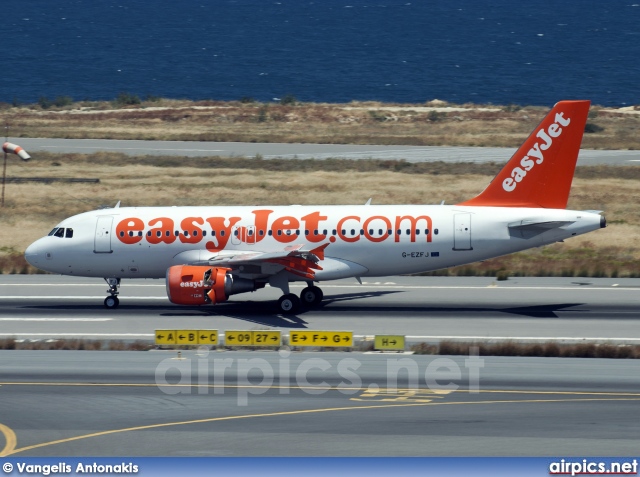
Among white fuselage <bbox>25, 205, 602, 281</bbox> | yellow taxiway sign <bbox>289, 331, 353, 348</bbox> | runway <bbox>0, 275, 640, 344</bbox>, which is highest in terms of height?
white fuselage <bbox>25, 205, 602, 281</bbox>

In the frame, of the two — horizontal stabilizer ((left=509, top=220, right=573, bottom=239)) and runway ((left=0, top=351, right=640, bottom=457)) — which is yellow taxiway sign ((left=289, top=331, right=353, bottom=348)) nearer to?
runway ((left=0, top=351, right=640, bottom=457))

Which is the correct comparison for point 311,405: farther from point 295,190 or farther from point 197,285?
point 295,190

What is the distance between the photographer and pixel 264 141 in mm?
91125

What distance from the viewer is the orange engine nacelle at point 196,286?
38.4 metres

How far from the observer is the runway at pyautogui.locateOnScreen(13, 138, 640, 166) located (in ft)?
266

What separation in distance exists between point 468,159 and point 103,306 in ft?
143

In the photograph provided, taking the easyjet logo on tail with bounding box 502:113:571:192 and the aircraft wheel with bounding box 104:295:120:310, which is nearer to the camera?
the easyjet logo on tail with bounding box 502:113:571:192

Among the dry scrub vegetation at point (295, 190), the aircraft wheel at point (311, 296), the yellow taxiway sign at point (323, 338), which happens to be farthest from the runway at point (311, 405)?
the dry scrub vegetation at point (295, 190)

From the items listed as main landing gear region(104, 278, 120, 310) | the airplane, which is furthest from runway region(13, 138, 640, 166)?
main landing gear region(104, 278, 120, 310)

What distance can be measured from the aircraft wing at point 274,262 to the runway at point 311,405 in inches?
248

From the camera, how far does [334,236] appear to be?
134ft

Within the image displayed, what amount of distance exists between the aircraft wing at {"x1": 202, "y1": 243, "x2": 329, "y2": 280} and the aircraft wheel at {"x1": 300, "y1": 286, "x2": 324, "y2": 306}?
166 centimetres

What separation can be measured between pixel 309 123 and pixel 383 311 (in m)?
66.5

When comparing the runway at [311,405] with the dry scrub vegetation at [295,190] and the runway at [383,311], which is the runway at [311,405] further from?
the dry scrub vegetation at [295,190]
